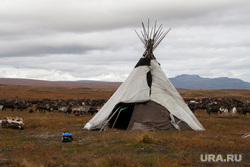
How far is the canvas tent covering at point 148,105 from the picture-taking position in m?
17.1

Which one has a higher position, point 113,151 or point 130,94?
point 130,94

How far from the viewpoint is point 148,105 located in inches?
697

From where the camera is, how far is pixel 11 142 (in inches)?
510

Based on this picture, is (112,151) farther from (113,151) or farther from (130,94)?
(130,94)

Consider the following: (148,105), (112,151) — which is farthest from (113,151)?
(148,105)

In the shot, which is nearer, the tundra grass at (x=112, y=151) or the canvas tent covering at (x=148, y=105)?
the tundra grass at (x=112, y=151)

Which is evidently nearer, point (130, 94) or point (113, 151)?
point (113, 151)

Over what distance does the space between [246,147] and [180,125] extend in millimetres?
5845

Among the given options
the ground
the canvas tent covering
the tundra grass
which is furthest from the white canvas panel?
the tundra grass

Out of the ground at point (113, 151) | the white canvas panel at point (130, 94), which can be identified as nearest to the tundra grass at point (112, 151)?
the ground at point (113, 151)

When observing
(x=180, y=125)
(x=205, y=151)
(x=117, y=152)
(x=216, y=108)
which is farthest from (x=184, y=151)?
(x=216, y=108)

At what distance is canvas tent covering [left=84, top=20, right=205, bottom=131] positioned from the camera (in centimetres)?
1711

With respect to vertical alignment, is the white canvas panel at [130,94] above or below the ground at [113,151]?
above

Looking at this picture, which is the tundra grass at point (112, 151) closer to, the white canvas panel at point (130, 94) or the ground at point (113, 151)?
the ground at point (113, 151)
